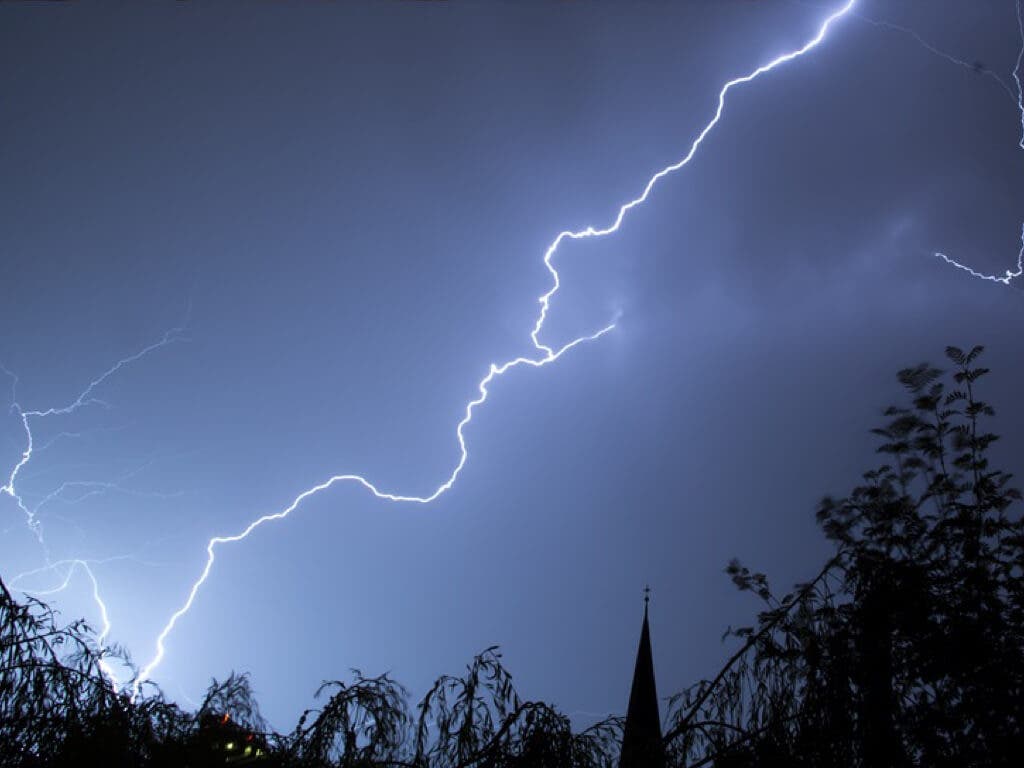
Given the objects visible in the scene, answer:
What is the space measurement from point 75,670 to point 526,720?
234cm

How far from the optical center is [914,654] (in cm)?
283

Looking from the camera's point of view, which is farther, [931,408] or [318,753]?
[931,408]

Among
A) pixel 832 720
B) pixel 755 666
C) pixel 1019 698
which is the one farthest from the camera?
pixel 755 666

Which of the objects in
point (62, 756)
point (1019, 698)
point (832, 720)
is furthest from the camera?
point (62, 756)

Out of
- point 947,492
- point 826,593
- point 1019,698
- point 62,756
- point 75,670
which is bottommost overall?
point 62,756

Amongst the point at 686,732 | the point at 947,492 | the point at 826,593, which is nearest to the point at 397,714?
the point at 686,732

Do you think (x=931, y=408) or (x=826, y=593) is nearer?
A: (x=826, y=593)

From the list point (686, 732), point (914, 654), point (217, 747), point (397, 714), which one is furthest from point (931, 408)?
point (217, 747)

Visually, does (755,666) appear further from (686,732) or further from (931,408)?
(931,408)

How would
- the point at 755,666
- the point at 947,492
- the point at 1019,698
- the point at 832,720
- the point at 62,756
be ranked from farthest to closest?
the point at 947,492 → the point at 755,666 → the point at 62,756 → the point at 832,720 → the point at 1019,698

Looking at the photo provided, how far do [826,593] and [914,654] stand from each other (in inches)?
18.4

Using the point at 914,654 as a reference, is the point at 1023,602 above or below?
above

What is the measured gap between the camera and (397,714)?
10.8 ft

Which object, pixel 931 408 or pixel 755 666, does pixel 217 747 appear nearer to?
pixel 755 666
